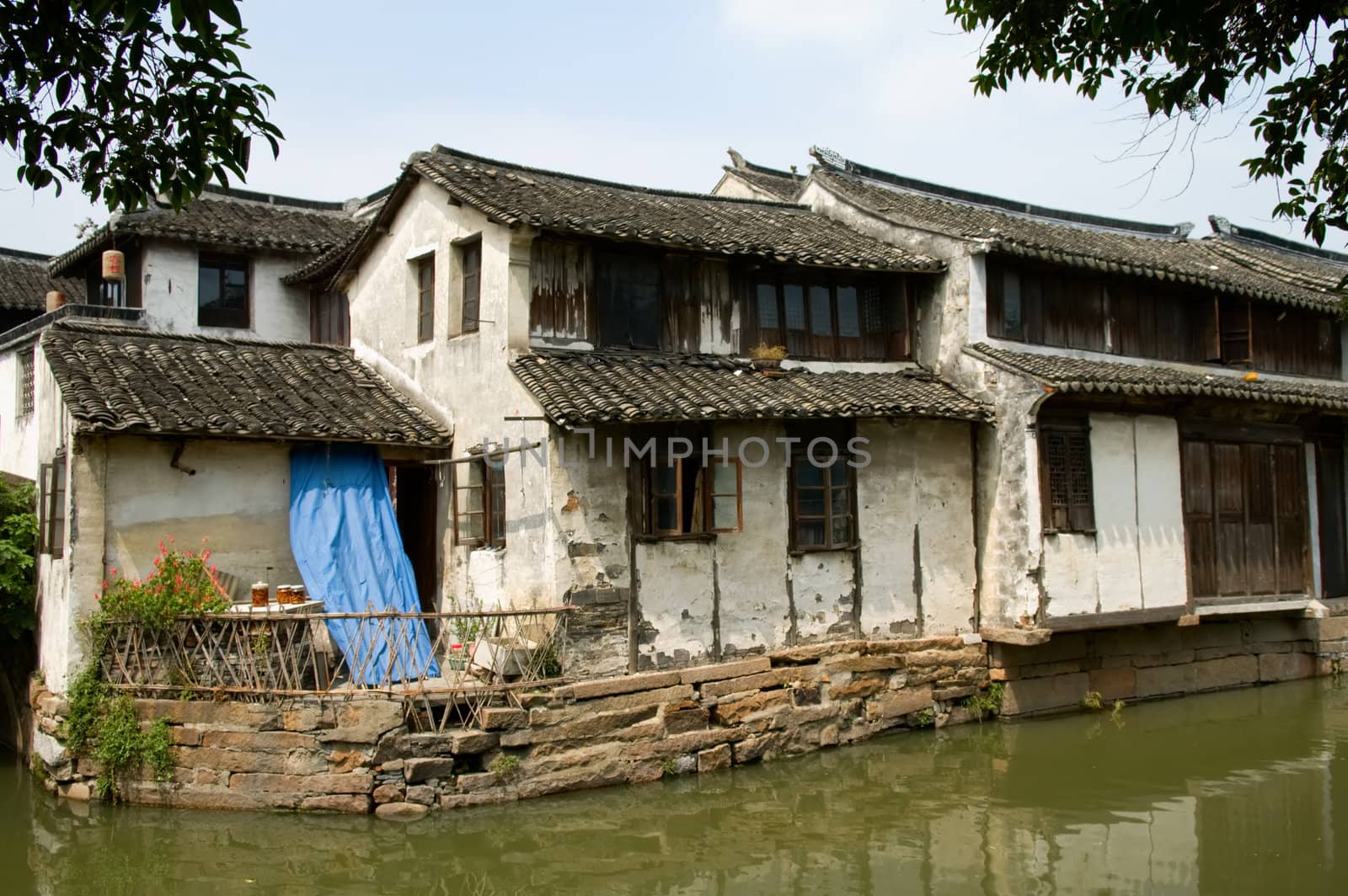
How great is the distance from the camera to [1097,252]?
1623cm

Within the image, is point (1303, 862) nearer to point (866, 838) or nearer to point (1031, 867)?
point (1031, 867)

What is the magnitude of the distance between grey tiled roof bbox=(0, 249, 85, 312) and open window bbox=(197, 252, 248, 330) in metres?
3.76

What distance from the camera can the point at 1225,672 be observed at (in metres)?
15.7

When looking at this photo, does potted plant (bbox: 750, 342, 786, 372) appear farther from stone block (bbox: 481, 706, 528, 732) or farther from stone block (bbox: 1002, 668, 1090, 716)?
stone block (bbox: 481, 706, 528, 732)

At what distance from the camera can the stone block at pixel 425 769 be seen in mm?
Result: 10172

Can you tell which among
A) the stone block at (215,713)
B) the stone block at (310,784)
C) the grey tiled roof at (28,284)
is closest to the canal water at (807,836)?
the stone block at (310,784)

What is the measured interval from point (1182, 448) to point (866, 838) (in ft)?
25.4

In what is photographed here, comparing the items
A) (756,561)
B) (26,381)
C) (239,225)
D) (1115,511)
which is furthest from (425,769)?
(239,225)

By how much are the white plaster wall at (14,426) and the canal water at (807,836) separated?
378cm

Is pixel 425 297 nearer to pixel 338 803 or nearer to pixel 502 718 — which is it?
pixel 502 718

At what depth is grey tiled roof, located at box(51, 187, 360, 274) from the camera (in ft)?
59.4

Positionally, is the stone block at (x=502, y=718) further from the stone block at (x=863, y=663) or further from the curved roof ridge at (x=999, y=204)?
the curved roof ridge at (x=999, y=204)

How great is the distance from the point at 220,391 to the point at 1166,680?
12120 millimetres

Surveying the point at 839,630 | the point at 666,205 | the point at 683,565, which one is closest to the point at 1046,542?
the point at 839,630
